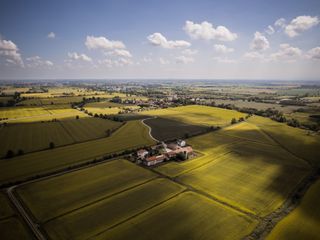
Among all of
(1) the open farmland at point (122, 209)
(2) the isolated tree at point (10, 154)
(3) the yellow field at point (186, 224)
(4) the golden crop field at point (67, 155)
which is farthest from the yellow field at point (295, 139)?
(2) the isolated tree at point (10, 154)

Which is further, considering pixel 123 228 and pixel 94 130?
pixel 94 130

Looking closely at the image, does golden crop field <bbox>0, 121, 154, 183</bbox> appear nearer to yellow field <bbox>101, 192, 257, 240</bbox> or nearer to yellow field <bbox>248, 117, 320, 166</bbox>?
yellow field <bbox>101, 192, 257, 240</bbox>

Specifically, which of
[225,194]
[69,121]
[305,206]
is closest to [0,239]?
[225,194]

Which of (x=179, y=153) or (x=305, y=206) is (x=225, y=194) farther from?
(x=179, y=153)

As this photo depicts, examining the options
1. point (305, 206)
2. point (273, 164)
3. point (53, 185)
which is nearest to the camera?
point (305, 206)

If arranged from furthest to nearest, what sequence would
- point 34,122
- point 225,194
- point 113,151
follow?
point 34,122, point 113,151, point 225,194

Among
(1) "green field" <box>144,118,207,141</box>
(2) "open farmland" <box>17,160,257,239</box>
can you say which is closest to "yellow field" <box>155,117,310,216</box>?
(2) "open farmland" <box>17,160,257,239</box>

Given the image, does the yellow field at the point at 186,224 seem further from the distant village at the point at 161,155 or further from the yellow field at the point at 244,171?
the distant village at the point at 161,155

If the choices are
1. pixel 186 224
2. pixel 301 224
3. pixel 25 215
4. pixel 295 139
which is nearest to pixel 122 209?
pixel 186 224
